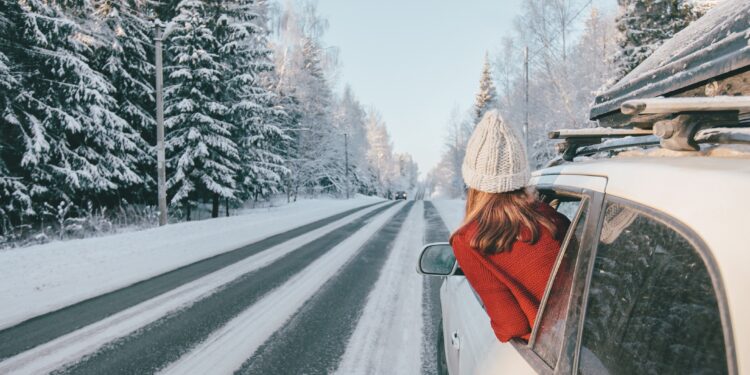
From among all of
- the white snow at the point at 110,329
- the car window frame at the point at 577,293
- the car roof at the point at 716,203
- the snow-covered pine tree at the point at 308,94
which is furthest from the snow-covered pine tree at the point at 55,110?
the snow-covered pine tree at the point at 308,94

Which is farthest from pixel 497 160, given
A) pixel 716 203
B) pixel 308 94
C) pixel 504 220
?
pixel 308 94

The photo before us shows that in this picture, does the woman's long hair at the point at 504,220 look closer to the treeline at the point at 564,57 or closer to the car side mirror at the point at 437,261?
the car side mirror at the point at 437,261

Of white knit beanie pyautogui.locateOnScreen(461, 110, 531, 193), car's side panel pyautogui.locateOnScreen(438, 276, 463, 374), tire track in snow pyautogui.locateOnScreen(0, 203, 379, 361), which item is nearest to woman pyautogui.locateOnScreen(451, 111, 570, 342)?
white knit beanie pyautogui.locateOnScreen(461, 110, 531, 193)

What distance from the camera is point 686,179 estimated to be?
2.96 ft

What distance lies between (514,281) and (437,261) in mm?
1178

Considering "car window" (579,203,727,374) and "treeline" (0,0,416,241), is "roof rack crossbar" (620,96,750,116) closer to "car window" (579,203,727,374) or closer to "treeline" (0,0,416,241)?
"car window" (579,203,727,374)

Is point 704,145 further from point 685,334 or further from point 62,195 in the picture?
point 62,195

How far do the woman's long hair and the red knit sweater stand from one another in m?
0.02

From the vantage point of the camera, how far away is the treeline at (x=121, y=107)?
12.5 metres

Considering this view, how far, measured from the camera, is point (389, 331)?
15.1 feet

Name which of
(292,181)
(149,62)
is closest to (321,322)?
(149,62)

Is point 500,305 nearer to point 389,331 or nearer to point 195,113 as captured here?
point 389,331

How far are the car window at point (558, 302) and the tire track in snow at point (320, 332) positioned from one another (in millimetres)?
2599

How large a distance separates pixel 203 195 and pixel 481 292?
62.1 feet
